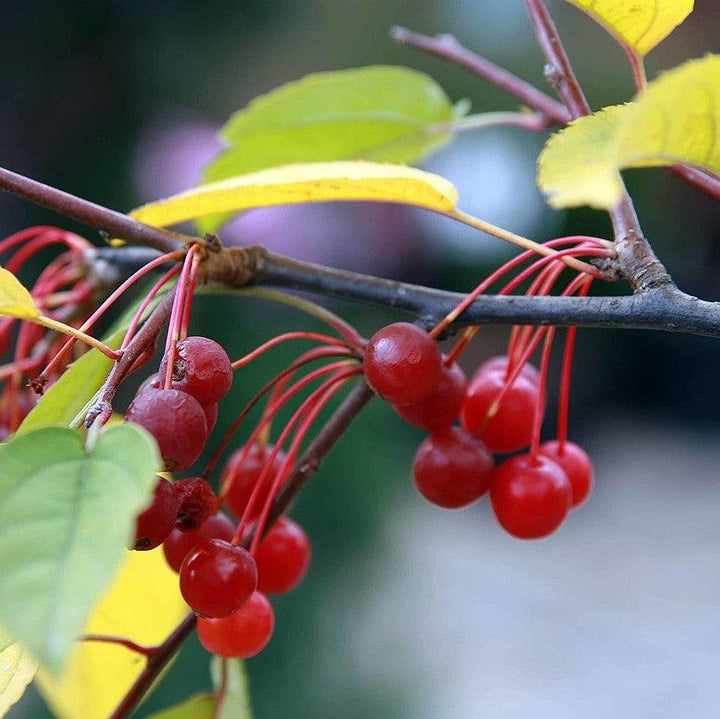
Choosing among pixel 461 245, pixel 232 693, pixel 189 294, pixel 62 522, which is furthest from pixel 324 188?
pixel 461 245

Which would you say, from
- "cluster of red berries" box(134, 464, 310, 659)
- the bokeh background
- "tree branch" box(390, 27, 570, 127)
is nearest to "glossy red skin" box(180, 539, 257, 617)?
"cluster of red berries" box(134, 464, 310, 659)

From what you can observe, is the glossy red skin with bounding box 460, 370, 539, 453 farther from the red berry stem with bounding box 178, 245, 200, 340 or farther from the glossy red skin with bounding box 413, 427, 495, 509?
the red berry stem with bounding box 178, 245, 200, 340

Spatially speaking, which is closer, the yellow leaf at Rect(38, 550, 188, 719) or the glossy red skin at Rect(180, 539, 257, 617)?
the glossy red skin at Rect(180, 539, 257, 617)

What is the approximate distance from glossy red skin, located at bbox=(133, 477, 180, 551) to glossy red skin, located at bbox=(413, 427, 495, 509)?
16 centimetres

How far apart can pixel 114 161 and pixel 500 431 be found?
6.50 ft

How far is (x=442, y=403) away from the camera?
0.39m

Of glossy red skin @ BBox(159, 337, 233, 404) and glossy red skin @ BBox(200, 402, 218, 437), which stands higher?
glossy red skin @ BBox(159, 337, 233, 404)

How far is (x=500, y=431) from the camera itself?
0.44m

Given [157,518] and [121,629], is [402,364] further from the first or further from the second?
[121,629]

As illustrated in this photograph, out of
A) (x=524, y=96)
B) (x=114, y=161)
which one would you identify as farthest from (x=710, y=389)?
(x=524, y=96)

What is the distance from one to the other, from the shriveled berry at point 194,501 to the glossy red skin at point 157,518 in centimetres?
5

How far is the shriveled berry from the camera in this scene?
1.04ft

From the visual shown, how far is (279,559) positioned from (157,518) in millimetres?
174

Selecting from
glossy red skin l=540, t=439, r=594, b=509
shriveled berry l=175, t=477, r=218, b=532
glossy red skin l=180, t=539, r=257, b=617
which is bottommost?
glossy red skin l=540, t=439, r=594, b=509
